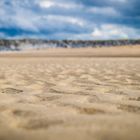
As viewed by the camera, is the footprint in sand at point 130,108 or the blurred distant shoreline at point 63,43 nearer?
the footprint in sand at point 130,108

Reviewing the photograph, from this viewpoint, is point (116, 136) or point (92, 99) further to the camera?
point (92, 99)

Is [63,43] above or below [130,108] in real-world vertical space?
below

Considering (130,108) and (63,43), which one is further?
(63,43)

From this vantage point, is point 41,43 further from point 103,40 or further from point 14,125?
point 14,125

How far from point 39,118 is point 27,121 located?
69 millimetres

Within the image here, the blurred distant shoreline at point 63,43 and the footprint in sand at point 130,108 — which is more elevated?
the footprint in sand at point 130,108

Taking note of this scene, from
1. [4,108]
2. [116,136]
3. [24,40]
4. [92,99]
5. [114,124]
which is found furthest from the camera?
[24,40]

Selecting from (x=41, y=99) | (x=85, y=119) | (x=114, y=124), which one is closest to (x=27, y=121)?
(x=85, y=119)

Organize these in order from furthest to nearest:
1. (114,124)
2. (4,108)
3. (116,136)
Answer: (4,108) → (114,124) → (116,136)

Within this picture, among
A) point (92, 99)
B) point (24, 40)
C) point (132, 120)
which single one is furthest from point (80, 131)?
point (24, 40)

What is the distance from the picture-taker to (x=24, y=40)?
94188 mm

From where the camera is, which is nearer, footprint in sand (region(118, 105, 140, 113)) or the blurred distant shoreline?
footprint in sand (region(118, 105, 140, 113))

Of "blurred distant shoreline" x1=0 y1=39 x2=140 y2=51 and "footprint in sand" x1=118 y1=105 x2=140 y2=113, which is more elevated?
"footprint in sand" x1=118 y1=105 x2=140 y2=113

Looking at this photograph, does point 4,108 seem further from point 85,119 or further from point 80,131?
point 80,131
